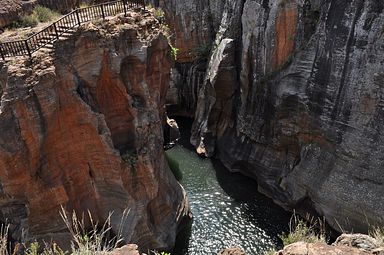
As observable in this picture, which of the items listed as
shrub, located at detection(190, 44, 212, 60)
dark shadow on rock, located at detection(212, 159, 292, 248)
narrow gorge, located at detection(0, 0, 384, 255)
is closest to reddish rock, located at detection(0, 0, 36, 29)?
narrow gorge, located at detection(0, 0, 384, 255)

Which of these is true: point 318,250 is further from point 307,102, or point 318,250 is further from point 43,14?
point 43,14

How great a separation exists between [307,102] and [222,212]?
23.7 feet

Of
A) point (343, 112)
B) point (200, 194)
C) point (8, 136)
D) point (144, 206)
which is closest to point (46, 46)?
point (8, 136)

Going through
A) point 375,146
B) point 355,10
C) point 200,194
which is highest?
point 355,10

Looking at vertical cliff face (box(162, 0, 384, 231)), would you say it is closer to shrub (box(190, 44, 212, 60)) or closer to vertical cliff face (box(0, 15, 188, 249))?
shrub (box(190, 44, 212, 60))

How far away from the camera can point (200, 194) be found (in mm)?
22578

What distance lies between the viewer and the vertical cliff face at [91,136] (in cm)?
1349

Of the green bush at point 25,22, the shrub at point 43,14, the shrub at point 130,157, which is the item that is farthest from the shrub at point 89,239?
the shrub at point 43,14

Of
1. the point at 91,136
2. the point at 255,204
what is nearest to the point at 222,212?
the point at 255,204

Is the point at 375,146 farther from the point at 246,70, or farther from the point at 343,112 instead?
the point at 246,70

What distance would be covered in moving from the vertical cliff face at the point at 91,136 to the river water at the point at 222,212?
145cm

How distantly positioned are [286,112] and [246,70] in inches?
169

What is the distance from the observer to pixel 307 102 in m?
20.4

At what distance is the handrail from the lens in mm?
14008
